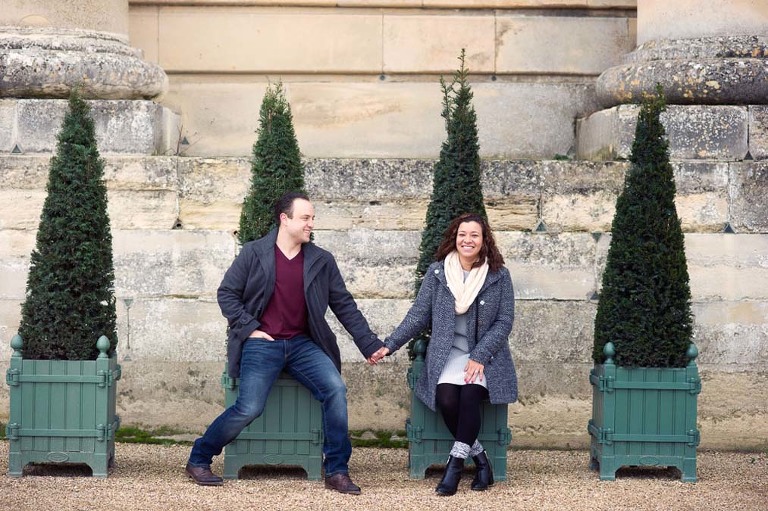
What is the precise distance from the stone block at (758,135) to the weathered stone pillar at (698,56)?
0.17 meters

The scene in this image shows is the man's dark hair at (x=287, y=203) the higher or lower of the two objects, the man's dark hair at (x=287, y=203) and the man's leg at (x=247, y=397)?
the higher

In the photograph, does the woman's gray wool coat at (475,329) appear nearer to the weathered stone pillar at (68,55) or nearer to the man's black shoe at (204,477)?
the man's black shoe at (204,477)

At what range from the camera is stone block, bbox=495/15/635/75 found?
8930 mm

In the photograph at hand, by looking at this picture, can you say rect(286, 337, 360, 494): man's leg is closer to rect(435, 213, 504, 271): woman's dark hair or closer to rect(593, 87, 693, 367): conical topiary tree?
rect(435, 213, 504, 271): woman's dark hair

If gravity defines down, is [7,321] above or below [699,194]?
below

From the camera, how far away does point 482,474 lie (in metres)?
6.50

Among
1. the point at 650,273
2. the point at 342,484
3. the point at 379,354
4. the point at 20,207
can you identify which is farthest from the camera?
the point at 20,207

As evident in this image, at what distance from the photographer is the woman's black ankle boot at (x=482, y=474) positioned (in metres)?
6.48

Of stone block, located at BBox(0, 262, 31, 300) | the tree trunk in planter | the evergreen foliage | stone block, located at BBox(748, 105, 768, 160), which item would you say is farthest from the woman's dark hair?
stone block, located at BBox(0, 262, 31, 300)

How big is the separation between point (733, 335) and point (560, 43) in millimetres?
2572

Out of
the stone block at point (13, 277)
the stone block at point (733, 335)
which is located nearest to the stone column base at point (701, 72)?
the stone block at point (733, 335)

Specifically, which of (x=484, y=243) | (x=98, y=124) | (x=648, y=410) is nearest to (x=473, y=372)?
Answer: (x=484, y=243)

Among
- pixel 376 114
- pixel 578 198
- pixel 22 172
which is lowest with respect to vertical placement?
pixel 578 198

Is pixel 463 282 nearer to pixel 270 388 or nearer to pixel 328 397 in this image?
pixel 328 397
